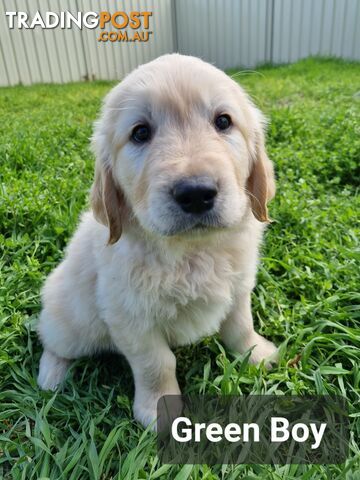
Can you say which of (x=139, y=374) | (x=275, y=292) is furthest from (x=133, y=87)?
(x=275, y=292)

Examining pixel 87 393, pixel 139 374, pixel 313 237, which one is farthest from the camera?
pixel 313 237

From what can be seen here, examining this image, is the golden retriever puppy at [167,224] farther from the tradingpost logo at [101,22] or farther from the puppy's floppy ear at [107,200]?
the tradingpost logo at [101,22]

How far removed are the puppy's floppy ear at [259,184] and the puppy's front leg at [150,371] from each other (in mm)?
722

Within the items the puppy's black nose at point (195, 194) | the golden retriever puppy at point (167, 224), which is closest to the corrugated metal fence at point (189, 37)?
the golden retriever puppy at point (167, 224)

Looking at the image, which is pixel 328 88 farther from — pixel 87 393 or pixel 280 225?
pixel 87 393

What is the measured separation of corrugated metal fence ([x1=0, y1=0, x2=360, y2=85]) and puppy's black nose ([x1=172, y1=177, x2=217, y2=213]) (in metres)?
8.44

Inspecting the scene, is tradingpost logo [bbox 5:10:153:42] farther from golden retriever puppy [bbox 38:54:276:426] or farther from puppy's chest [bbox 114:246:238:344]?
puppy's chest [bbox 114:246:238:344]

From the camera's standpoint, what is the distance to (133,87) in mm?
1762

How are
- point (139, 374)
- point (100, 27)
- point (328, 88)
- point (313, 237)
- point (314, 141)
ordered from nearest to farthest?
1. point (139, 374)
2. point (313, 237)
3. point (314, 141)
4. point (328, 88)
5. point (100, 27)

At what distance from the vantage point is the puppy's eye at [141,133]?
5.86 ft

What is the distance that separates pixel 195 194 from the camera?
1505 mm

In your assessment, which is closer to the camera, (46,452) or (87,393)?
(46,452)

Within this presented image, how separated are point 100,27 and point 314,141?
655 centimetres

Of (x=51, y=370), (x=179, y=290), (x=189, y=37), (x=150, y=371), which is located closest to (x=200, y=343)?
(x=150, y=371)
